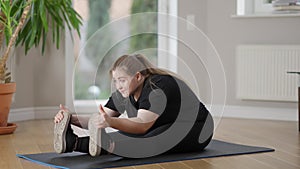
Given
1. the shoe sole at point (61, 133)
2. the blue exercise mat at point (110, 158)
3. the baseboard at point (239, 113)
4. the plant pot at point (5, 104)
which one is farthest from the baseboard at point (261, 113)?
the shoe sole at point (61, 133)

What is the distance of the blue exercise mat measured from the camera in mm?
3211

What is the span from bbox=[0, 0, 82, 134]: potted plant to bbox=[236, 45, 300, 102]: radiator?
1.48m

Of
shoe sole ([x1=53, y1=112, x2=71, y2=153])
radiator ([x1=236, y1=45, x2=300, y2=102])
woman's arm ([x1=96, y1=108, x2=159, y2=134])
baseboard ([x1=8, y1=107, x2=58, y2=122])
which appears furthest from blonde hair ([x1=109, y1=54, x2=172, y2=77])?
baseboard ([x1=8, y1=107, x2=58, y2=122])

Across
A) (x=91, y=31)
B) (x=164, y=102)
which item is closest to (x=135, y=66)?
(x=164, y=102)

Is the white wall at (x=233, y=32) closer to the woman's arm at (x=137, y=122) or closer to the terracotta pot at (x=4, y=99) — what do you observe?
the terracotta pot at (x=4, y=99)

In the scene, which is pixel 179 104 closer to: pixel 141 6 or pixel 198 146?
pixel 198 146

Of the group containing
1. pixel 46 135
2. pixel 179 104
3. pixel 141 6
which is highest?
pixel 141 6

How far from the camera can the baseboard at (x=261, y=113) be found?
5.21m

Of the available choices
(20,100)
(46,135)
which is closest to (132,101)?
(46,135)

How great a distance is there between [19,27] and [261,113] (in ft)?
7.01

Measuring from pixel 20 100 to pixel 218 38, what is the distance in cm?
176

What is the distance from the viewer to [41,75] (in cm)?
545

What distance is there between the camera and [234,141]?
412 centimetres

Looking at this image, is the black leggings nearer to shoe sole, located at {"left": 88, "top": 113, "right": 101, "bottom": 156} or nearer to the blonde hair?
shoe sole, located at {"left": 88, "top": 113, "right": 101, "bottom": 156}
